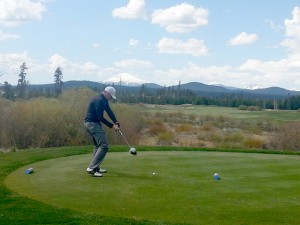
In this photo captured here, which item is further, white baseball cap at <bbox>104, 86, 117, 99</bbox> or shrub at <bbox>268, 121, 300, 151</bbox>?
shrub at <bbox>268, 121, 300, 151</bbox>

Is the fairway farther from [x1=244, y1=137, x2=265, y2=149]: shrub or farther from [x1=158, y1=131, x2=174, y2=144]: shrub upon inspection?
[x1=158, y1=131, x2=174, y2=144]: shrub

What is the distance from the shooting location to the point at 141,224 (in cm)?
719

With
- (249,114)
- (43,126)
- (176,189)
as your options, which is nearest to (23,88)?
(249,114)

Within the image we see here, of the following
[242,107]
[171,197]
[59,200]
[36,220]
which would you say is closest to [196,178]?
[171,197]


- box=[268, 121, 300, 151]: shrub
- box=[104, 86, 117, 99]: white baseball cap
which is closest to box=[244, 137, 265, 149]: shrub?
box=[268, 121, 300, 151]: shrub

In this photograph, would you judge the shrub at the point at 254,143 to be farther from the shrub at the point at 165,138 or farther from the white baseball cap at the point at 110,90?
the white baseball cap at the point at 110,90

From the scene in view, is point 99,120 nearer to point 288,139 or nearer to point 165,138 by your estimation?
Answer: point 288,139

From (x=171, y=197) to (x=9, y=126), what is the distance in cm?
2384

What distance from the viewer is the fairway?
788 centimetres

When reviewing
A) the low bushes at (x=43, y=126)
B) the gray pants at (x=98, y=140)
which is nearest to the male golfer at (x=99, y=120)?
the gray pants at (x=98, y=140)

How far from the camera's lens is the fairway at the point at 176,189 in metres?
7.88

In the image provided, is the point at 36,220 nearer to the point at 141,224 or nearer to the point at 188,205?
the point at 141,224

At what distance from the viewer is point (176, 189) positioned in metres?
9.72

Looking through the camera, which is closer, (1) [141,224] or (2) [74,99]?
(1) [141,224]
